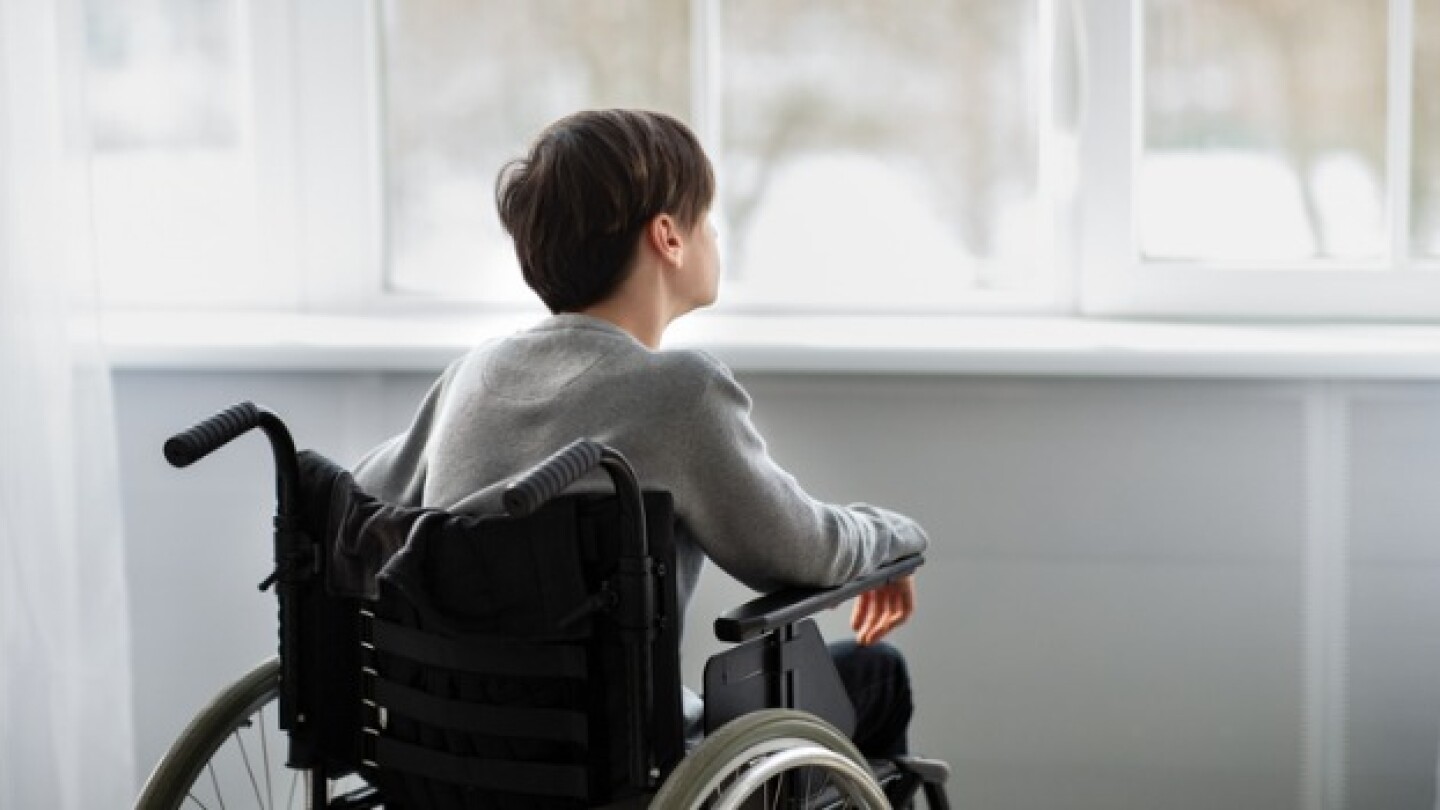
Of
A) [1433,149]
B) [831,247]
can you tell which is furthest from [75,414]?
[1433,149]

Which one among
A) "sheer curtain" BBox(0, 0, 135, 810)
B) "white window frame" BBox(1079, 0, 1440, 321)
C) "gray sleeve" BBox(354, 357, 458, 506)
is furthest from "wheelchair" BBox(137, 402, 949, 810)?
"white window frame" BBox(1079, 0, 1440, 321)

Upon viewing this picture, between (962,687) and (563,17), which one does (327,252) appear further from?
(962,687)

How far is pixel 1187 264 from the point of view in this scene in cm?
253

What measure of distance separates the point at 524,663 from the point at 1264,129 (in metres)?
1.32

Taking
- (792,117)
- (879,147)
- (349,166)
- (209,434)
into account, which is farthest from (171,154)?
(209,434)

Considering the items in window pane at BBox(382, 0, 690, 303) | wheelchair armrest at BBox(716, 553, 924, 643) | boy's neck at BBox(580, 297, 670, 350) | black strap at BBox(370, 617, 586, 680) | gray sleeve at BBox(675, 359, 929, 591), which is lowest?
black strap at BBox(370, 617, 586, 680)

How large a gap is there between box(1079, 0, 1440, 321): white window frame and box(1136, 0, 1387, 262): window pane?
0.03 metres

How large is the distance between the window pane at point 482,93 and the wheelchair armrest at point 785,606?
972 mm

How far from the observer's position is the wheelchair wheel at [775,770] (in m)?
1.53

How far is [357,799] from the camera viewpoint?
5.92ft

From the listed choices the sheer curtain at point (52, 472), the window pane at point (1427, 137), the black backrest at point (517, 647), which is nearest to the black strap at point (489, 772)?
the black backrest at point (517, 647)

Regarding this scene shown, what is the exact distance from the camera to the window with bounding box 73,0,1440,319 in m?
2.48

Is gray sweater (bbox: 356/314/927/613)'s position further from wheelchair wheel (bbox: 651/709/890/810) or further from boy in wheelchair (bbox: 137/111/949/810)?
wheelchair wheel (bbox: 651/709/890/810)

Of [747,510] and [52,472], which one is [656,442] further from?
[52,472]
